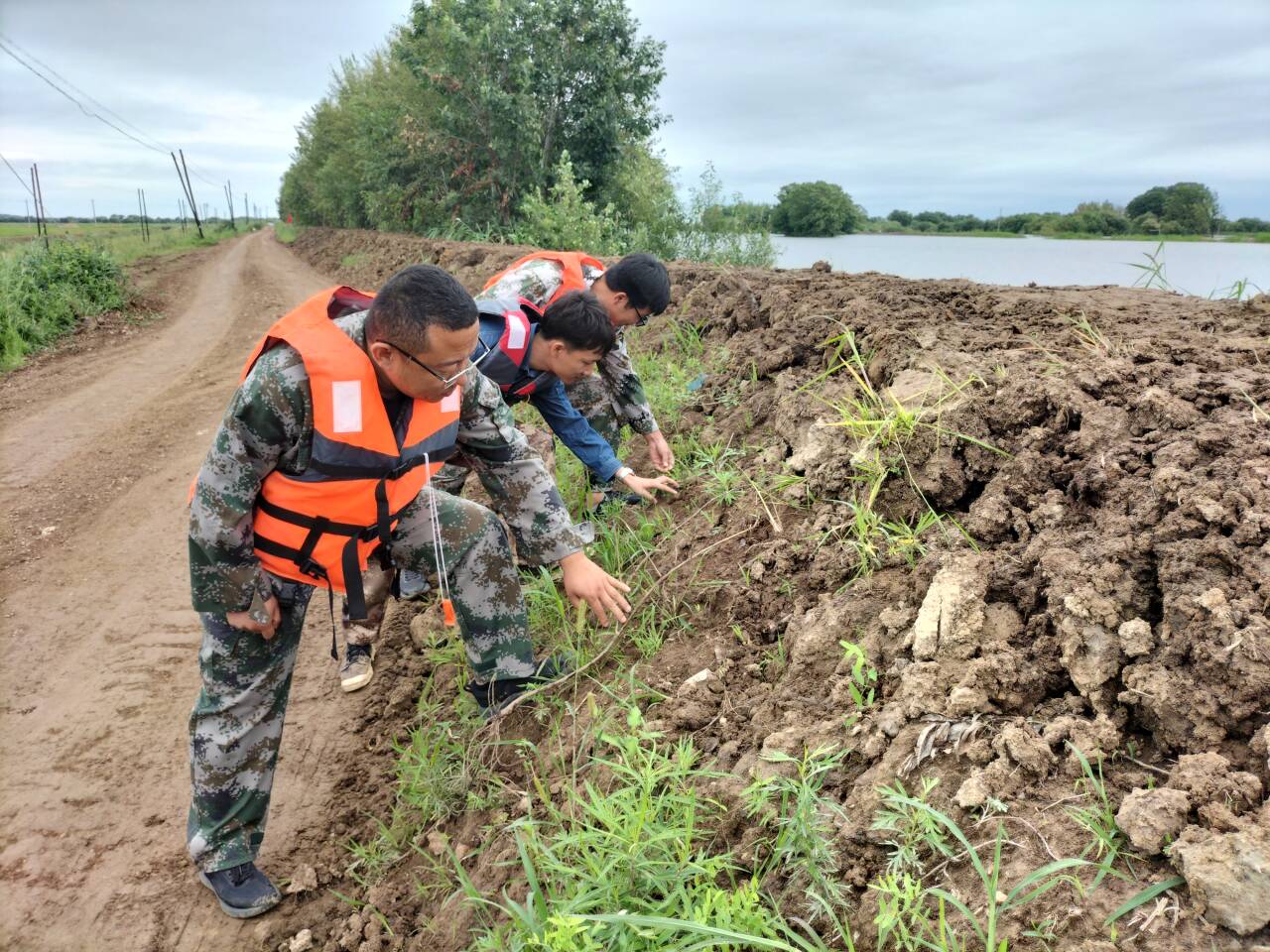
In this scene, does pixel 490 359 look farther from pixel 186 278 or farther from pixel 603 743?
pixel 186 278

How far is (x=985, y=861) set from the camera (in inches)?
57.1

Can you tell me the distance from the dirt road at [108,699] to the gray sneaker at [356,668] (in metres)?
0.08

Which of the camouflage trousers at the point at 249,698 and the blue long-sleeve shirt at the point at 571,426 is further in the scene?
the blue long-sleeve shirt at the point at 571,426

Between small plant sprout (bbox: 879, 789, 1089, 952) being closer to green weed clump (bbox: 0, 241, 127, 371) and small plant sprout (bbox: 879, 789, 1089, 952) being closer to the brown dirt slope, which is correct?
the brown dirt slope

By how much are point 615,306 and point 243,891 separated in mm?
2772

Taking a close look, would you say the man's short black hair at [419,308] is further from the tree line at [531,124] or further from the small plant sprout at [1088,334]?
the tree line at [531,124]

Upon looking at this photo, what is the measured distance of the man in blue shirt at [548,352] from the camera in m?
3.32

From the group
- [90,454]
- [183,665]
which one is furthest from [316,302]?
[90,454]

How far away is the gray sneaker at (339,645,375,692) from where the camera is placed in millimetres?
3422

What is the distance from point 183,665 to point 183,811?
947 millimetres

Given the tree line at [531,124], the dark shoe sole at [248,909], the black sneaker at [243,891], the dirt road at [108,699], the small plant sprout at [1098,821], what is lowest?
the dark shoe sole at [248,909]

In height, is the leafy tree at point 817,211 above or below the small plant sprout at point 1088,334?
above

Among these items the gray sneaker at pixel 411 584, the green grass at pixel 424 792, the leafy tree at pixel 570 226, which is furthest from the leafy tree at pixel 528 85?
the green grass at pixel 424 792

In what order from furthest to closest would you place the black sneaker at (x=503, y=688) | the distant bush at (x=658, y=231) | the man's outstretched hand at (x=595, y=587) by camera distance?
the distant bush at (x=658, y=231) → the black sneaker at (x=503, y=688) → the man's outstretched hand at (x=595, y=587)
